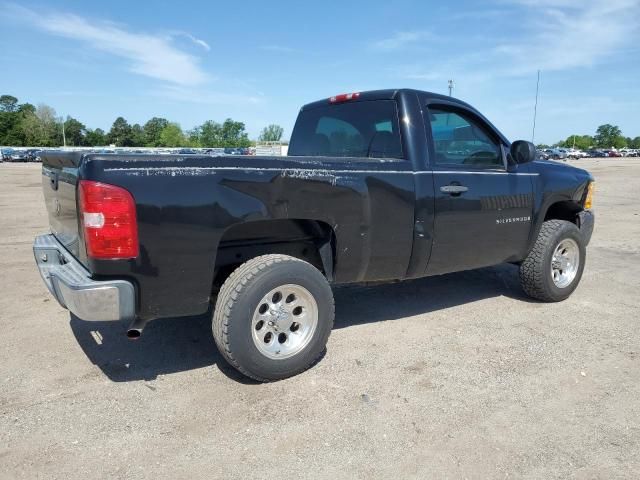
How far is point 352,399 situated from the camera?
307 cm

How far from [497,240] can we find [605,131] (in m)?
171

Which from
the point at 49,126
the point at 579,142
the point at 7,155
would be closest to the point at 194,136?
the point at 49,126

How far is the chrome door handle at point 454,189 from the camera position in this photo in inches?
153

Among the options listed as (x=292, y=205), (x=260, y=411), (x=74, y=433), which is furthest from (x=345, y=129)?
(x=74, y=433)

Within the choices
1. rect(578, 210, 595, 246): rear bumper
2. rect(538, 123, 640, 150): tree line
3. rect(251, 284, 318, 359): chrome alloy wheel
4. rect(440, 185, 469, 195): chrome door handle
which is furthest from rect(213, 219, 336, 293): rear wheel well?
rect(538, 123, 640, 150): tree line

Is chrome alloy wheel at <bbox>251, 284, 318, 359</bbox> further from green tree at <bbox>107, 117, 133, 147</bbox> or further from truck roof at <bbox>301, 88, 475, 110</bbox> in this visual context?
green tree at <bbox>107, 117, 133, 147</bbox>

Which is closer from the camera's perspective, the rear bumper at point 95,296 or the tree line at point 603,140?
the rear bumper at point 95,296

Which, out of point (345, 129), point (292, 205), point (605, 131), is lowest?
point (292, 205)

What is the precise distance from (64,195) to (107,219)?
83 cm

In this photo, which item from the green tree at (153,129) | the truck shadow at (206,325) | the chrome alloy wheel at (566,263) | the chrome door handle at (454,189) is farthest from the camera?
the green tree at (153,129)

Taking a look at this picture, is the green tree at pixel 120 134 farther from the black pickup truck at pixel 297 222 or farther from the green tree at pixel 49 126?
the black pickup truck at pixel 297 222

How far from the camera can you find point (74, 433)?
8.85ft

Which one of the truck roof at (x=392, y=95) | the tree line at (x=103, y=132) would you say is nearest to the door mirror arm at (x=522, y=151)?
the truck roof at (x=392, y=95)

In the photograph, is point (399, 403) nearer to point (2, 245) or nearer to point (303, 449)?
point (303, 449)
